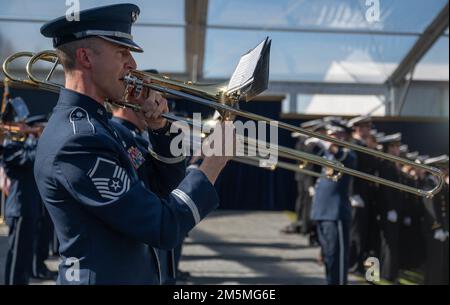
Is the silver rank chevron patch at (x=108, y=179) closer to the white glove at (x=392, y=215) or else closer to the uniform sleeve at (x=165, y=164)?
the uniform sleeve at (x=165, y=164)

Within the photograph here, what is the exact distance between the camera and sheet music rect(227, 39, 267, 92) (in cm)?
188

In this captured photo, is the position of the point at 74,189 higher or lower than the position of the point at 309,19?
lower

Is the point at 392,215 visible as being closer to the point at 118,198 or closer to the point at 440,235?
the point at 440,235

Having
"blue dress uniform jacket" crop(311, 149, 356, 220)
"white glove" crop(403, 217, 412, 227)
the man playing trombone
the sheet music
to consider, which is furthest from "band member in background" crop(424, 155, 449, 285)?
the man playing trombone

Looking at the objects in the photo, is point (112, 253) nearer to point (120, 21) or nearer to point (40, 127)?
point (120, 21)

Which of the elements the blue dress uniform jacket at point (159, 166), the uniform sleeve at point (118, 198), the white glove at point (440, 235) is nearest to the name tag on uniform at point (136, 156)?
the blue dress uniform jacket at point (159, 166)

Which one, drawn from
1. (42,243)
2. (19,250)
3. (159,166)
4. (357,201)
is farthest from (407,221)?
(159,166)

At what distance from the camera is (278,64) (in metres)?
11.6

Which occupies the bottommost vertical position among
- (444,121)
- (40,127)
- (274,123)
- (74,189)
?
(74,189)

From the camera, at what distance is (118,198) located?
65.2 inches

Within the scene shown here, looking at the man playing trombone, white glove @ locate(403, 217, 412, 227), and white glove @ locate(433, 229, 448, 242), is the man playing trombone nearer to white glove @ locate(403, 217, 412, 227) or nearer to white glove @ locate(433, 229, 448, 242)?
white glove @ locate(433, 229, 448, 242)

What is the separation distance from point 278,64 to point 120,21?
9.88 meters

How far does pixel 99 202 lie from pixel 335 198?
4252 millimetres

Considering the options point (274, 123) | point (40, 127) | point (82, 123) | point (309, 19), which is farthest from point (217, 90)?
point (309, 19)
